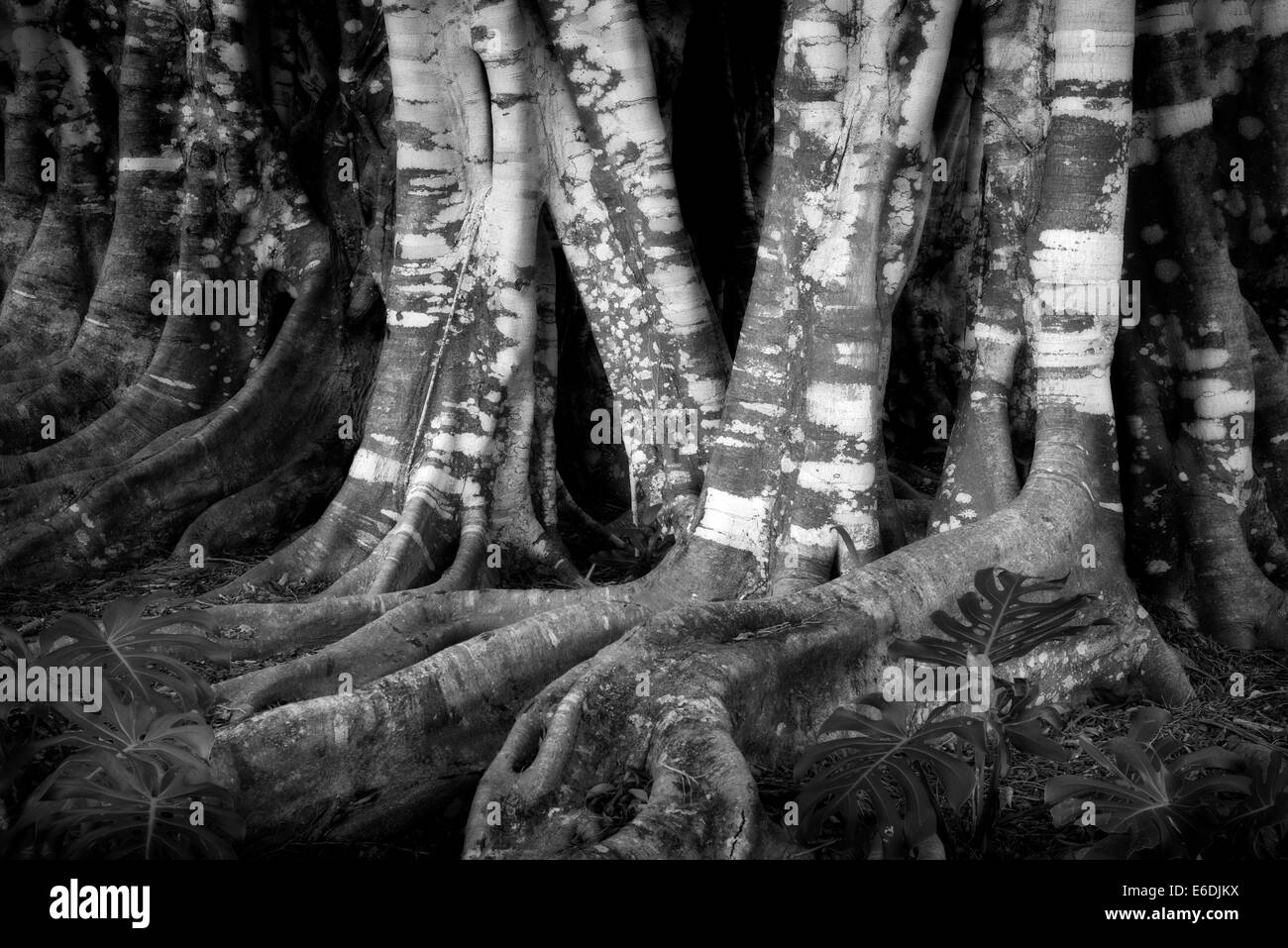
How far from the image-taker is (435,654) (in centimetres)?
346

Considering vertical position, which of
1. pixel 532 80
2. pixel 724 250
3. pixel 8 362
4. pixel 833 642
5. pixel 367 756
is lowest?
pixel 367 756

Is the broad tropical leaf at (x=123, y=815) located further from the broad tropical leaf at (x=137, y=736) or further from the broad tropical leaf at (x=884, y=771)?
the broad tropical leaf at (x=884, y=771)

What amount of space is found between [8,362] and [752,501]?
4.24 m

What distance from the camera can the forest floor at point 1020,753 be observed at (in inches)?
116

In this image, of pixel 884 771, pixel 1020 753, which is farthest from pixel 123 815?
pixel 1020 753

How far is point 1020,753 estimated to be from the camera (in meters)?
3.50

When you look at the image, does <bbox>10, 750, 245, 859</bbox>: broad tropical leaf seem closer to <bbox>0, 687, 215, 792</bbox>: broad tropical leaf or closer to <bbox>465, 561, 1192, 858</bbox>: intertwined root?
<bbox>0, 687, 215, 792</bbox>: broad tropical leaf

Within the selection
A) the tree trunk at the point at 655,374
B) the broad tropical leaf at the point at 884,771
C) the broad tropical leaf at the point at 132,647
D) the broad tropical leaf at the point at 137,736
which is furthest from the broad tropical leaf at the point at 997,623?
the broad tropical leaf at the point at 132,647

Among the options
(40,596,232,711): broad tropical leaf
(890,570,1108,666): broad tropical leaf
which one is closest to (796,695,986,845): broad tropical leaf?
(890,570,1108,666): broad tropical leaf

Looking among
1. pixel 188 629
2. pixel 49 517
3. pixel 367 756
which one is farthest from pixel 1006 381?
pixel 49 517

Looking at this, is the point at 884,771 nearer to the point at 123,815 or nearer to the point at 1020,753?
the point at 1020,753

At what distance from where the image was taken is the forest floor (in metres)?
2.95

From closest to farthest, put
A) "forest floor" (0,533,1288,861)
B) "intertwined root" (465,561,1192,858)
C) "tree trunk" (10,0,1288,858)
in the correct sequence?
"intertwined root" (465,561,1192,858) → "forest floor" (0,533,1288,861) → "tree trunk" (10,0,1288,858)
